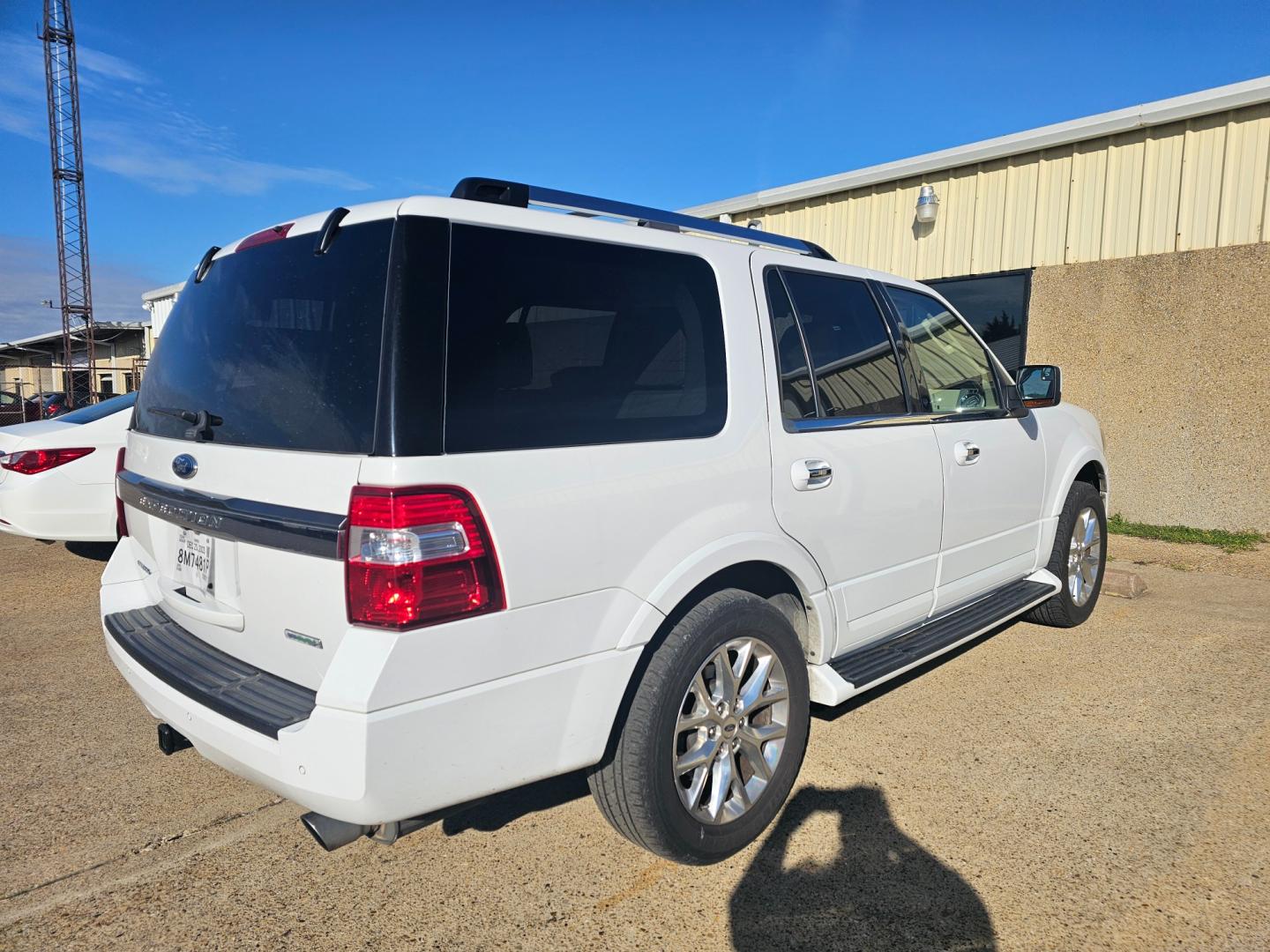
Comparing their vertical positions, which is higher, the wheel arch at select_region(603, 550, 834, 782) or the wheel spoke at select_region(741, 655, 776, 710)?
the wheel arch at select_region(603, 550, 834, 782)

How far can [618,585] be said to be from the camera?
224 centimetres

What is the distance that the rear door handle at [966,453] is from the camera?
3.64 metres

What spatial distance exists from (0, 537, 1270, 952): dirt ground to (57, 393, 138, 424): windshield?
3.05 meters

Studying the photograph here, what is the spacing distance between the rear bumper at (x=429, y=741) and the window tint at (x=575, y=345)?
610mm

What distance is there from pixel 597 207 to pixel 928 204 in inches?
275

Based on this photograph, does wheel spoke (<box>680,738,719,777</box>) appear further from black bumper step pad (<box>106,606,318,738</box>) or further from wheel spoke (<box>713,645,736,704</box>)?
black bumper step pad (<box>106,606,318,738</box>)

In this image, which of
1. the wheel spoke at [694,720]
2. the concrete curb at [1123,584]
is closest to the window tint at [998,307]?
the concrete curb at [1123,584]

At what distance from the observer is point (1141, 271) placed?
7430 mm

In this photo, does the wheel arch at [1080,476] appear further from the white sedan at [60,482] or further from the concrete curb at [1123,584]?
the white sedan at [60,482]

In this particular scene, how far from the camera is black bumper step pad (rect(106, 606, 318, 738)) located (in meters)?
2.05

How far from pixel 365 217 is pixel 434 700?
1.24m

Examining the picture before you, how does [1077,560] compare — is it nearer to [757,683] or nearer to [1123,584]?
[1123,584]

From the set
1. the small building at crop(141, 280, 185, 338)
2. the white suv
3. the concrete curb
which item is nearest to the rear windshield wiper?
the white suv

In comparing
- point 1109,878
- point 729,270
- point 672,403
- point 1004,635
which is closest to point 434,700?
point 672,403
